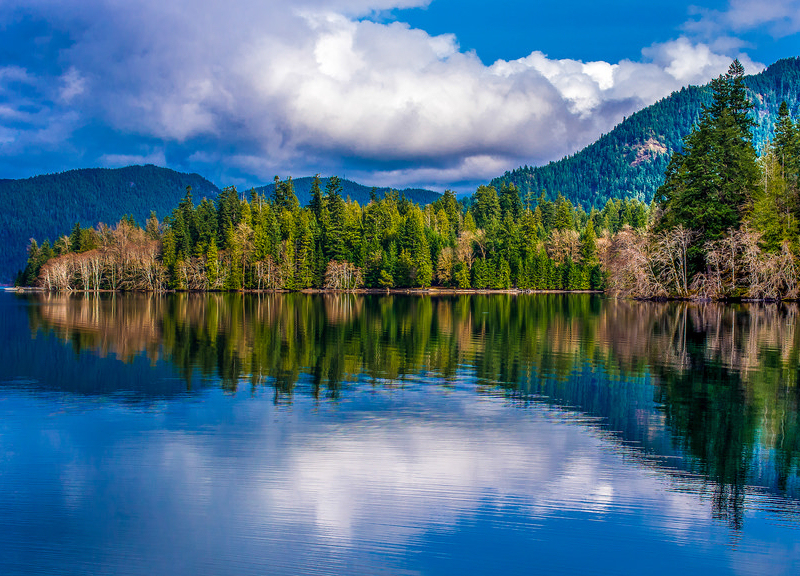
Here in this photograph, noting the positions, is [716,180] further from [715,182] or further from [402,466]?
[402,466]

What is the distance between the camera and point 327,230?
136250mm

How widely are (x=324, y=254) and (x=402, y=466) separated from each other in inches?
4923

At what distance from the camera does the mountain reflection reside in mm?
14094

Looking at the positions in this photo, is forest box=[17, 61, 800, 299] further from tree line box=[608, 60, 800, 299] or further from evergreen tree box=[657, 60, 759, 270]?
evergreen tree box=[657, 60, 759, 270]

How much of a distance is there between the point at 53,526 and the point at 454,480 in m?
7.07

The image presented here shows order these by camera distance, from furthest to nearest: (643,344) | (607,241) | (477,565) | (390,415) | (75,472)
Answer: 1. (607,241)
2. (643,344)
3. (390,415)
4. (75,472)
5. (477,565)

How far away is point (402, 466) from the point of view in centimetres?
1282

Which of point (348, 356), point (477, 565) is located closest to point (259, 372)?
point (348, 356)

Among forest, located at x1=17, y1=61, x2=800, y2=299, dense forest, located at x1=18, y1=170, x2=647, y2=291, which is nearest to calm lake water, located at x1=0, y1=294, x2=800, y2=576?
forest, located at x1=17, y1=61, x2=800, y2=299

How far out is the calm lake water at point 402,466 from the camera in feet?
30.6

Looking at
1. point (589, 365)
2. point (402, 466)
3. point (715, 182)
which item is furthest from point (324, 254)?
point (402, 466)

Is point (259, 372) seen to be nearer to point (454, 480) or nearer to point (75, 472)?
point (75, 472)

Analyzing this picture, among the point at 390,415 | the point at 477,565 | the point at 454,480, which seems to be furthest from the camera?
the point at 390,415

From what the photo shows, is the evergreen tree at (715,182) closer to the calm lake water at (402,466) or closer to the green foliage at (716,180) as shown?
the green foliage at (716,180)
